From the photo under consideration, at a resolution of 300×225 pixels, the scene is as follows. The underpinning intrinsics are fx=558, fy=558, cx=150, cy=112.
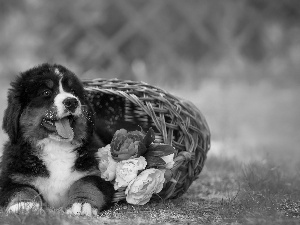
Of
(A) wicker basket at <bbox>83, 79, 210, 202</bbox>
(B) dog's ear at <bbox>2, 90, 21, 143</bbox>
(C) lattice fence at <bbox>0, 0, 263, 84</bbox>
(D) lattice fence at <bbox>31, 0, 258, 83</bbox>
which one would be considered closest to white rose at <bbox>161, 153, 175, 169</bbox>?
(A) wicker basket at <bbox>83, 79, 210, 202</bbox>

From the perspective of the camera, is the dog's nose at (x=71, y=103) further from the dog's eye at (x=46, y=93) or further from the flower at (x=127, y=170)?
the flower at (x=127, y=170)

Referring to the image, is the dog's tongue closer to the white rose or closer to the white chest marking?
the white chest marking

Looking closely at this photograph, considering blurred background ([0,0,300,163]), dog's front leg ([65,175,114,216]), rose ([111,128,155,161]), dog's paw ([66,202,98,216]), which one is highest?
blurred background ([0,0,300,163])

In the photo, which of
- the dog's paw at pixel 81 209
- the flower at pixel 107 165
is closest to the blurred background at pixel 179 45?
the flower at pixel 107 165

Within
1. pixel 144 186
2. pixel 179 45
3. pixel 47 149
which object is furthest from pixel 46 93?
pixel 179 45

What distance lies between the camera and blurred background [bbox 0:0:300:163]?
34.0 feet

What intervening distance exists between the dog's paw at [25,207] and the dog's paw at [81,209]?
19cm

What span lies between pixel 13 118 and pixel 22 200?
0.54 m

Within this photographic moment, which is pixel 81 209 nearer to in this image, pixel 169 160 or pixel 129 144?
pixel 129 144

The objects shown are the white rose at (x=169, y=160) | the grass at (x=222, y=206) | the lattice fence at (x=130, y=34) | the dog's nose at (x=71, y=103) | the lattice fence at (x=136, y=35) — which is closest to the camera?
the grass at (x=222, y=206)

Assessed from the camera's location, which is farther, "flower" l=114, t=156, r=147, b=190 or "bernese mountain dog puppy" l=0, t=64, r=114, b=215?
"flower" l=114, t=156, r=147, b=190

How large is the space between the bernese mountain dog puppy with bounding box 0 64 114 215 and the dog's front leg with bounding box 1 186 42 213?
0.01 m

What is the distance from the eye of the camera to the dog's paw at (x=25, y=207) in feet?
10.3

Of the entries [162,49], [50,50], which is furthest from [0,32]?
[162,49]
